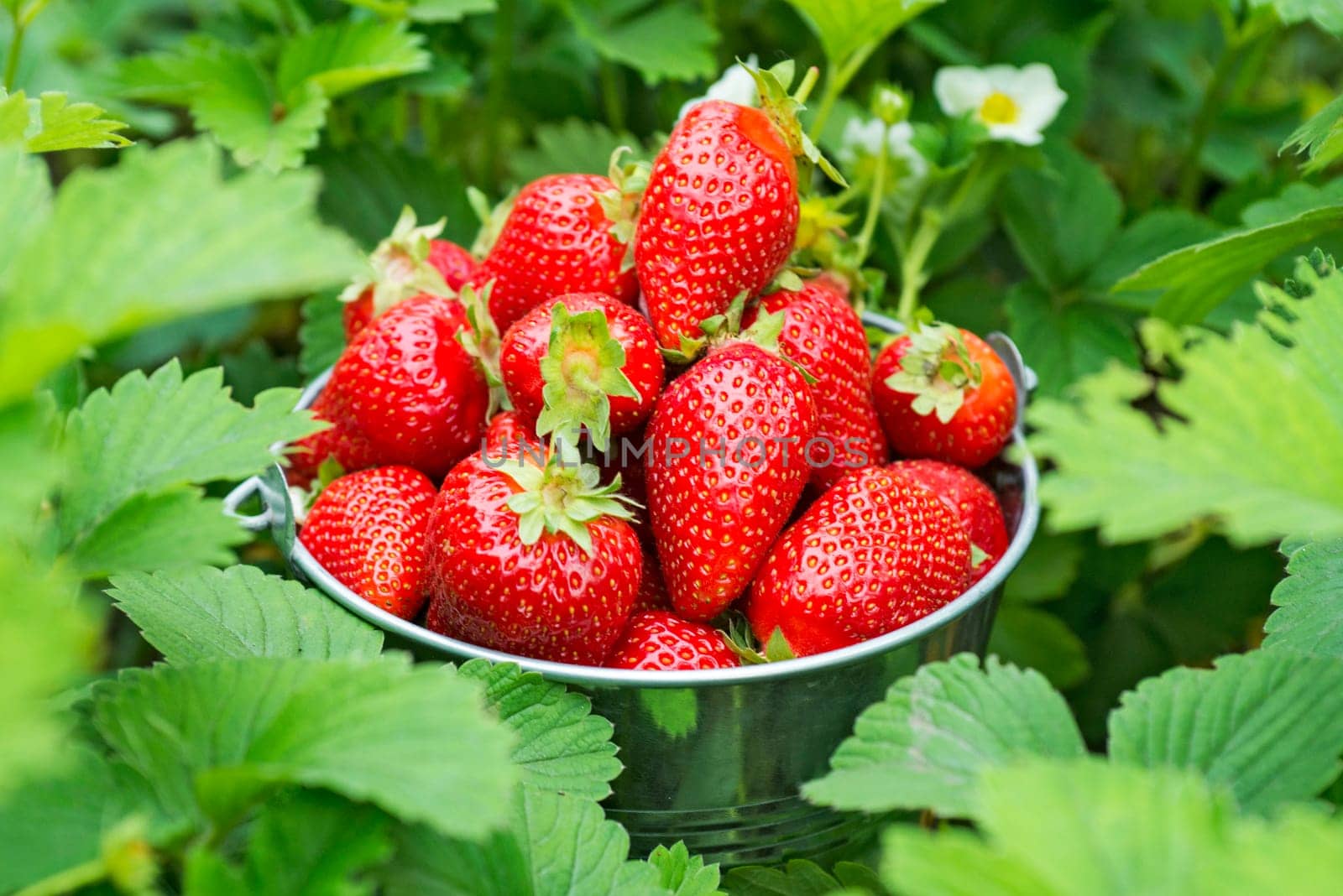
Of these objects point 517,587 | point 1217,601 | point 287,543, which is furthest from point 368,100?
point 1217,601

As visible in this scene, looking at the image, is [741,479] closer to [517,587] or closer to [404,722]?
[517,587]

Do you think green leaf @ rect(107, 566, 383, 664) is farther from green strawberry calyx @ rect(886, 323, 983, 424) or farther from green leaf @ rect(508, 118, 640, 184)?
green leaf @ rect(508, 118, 640, 184)

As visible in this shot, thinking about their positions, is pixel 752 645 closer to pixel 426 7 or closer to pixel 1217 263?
pixel 1217 263

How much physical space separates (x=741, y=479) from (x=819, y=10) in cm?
42

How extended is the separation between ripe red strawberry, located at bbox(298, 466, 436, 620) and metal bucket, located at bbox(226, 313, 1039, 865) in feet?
0.09

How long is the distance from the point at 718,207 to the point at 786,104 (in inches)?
3.5

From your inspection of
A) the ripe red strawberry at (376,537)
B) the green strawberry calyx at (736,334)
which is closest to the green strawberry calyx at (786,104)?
the green strawberry calyx at (736,334)

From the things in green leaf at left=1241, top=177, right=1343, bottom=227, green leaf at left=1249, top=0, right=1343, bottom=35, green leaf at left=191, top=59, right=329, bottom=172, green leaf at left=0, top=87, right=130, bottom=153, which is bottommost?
green leaf at left=191, top=59, right=329, bottom=172

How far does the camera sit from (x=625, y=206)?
915mm

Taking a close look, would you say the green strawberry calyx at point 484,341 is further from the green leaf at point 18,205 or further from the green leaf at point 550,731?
the green leaf at point 18,205

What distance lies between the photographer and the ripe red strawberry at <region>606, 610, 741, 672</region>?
79cm

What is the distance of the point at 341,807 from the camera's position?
54 cm

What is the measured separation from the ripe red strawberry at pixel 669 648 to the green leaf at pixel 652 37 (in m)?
0.59

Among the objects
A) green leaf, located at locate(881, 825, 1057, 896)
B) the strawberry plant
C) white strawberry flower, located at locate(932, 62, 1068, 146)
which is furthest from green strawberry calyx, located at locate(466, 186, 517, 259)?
green leaf, located at locate(881, 825, 1057, 896)
